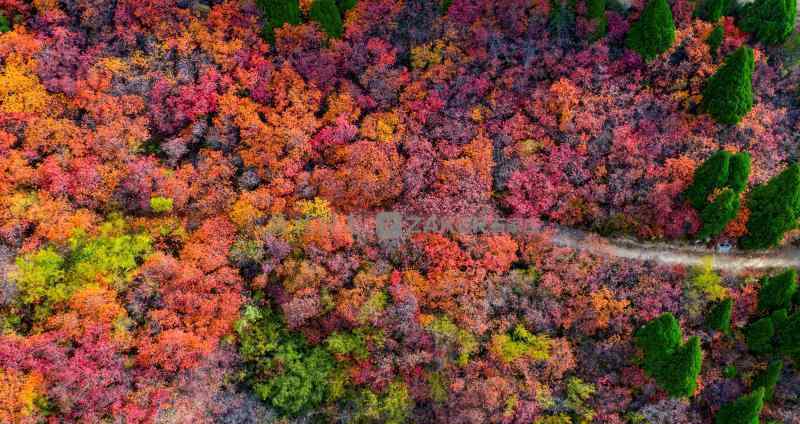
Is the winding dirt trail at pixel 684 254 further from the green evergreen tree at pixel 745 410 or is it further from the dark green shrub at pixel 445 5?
the dark green shrub at pixel 445 5

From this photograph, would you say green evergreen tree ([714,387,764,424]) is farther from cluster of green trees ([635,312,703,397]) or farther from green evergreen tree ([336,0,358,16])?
green evergreen tree ([336,0,358,16])

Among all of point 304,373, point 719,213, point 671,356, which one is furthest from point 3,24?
point 719,213

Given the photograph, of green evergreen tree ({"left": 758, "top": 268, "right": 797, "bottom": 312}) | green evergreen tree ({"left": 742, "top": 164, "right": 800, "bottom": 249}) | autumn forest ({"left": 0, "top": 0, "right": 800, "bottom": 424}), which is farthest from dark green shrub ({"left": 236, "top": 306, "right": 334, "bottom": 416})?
green evergreen tree ({"left": 742, "top": 164, "right": 800, "bottom": 249})

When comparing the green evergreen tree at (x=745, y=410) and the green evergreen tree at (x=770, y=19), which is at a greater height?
the green evergreen tree at (x=770, y=19)

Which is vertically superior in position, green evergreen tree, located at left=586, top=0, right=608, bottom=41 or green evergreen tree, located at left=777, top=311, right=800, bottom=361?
green evergreen tree, located at left=586, top=0, right=608, bottom=41

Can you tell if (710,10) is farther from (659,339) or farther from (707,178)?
(659,339)

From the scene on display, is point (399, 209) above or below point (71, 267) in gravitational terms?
above

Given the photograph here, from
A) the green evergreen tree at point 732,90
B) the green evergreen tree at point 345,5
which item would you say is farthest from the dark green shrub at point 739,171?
the green evergreen tree at point 345,5
